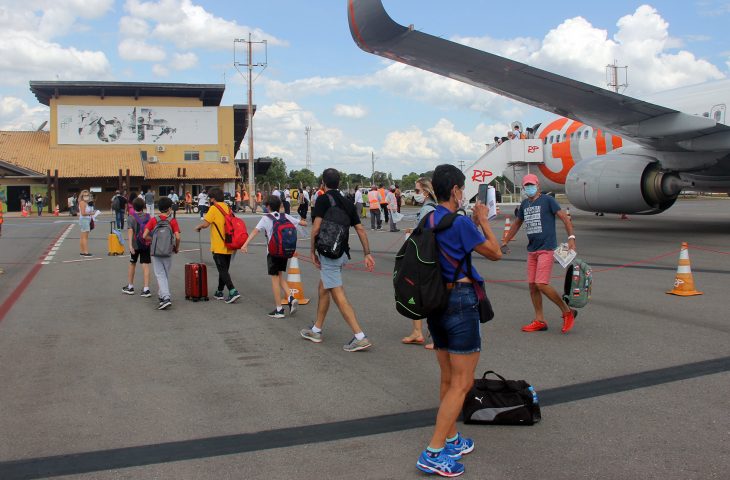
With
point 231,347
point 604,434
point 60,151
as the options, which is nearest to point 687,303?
point 604,434

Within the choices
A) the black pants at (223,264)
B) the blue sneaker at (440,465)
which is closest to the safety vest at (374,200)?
the black pants at (223,264)

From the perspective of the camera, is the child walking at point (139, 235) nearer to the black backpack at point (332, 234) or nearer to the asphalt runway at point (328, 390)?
the asphalt runway at point (328, 390)

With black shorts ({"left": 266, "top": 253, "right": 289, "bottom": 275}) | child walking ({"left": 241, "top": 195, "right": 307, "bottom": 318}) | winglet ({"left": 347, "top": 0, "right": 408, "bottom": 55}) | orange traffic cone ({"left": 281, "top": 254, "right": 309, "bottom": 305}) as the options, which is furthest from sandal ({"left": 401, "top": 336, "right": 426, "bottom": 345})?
winglet ({"left": 347, "top": 0, "right": 408, "bottom": 55})

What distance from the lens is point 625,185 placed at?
667 inches

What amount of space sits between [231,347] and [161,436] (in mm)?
2403

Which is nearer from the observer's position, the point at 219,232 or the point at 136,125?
the point at 219,232

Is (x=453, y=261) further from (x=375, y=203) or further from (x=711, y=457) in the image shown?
(x=375, y=203)

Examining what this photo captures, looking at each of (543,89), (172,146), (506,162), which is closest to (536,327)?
(543,89)

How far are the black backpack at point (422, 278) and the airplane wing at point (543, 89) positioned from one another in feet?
25.1

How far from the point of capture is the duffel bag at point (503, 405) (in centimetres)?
444

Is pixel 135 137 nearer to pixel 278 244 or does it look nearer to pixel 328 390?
pixel 278 244

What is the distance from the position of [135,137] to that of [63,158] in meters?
6.21

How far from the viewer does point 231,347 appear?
6.75 metres

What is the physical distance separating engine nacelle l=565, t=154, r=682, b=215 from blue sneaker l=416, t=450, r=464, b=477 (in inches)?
584
